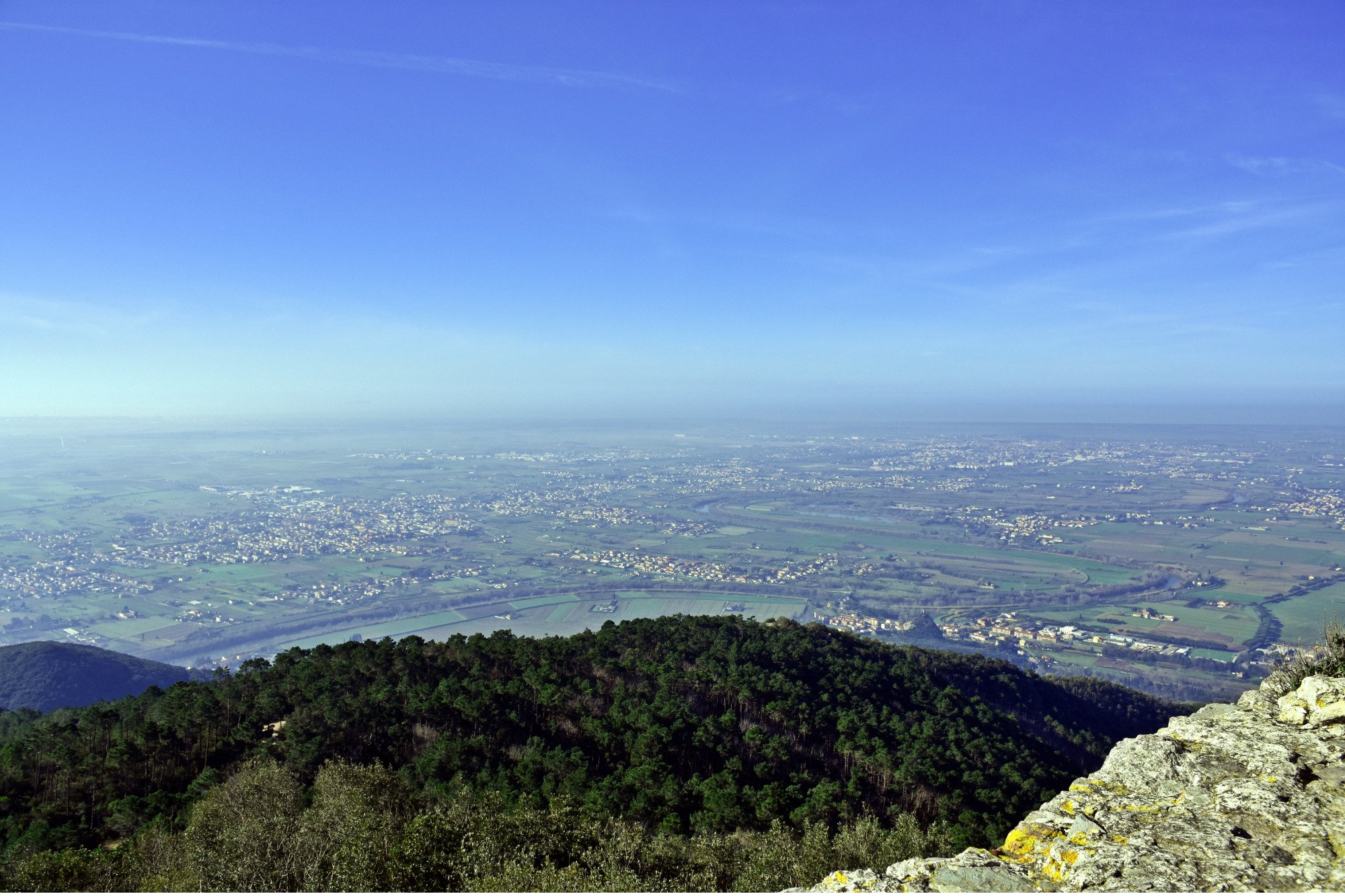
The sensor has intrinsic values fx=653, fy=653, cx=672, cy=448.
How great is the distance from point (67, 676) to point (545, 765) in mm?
32665

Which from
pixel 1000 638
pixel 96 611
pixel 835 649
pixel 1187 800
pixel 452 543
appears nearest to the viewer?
pixel 1187 800

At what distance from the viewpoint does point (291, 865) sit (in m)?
9.25

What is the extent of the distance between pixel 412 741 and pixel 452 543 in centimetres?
5988

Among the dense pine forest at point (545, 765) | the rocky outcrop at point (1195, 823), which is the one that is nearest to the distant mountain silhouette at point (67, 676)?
the dense pine forest at point (545, 765)

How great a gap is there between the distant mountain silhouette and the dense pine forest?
12.3 meters

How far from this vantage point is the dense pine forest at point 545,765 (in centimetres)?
970

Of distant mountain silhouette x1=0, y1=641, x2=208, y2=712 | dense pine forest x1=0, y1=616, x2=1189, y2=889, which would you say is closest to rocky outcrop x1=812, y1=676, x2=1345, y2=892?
dense pine forest x1=0, y1=616, x2=1189, y2=889

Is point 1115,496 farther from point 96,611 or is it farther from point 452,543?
point 96,611

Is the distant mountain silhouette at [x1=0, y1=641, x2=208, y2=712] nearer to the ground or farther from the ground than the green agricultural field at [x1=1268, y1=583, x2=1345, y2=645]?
farther from the ground

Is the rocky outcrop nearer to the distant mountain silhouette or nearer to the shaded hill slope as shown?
the shaded hill slope

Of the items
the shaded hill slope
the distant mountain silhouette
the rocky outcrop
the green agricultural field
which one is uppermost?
the rocky outcrop

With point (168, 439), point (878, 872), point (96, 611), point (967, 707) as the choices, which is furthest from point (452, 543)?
point (168, 439)

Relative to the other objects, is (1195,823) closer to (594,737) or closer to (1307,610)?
(594,737)

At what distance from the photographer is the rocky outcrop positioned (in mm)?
5078
